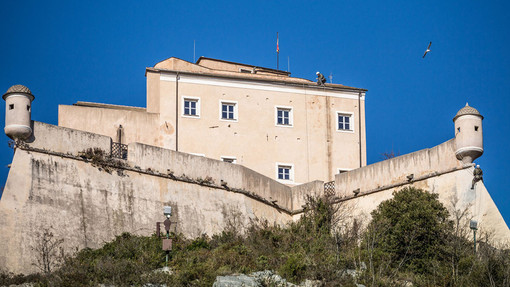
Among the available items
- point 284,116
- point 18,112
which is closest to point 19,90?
point 18,112

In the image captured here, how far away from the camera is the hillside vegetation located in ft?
101

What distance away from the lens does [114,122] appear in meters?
42.6

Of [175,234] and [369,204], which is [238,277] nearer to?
[175,234]

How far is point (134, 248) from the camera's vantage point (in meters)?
33.7

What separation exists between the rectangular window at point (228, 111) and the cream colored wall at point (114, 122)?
2.92 m

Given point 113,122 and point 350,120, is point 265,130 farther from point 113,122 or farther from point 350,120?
point 113,122

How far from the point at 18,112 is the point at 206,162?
317 inches

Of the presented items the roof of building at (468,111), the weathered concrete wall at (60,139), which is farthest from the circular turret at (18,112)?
the roof of building at (468,111)

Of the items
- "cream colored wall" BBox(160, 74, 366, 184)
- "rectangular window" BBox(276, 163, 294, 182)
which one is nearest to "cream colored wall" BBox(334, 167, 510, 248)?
"rectangular window" BBox(276, 163, 294, 182)

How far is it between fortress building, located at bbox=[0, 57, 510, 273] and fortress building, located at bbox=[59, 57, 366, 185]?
0.17 ft

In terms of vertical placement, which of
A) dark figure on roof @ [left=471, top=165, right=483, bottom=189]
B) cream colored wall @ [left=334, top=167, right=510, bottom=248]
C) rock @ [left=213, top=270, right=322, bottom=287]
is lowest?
rock @ [left=213, top=270, right=322, bottom=287]

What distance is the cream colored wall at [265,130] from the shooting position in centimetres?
4409

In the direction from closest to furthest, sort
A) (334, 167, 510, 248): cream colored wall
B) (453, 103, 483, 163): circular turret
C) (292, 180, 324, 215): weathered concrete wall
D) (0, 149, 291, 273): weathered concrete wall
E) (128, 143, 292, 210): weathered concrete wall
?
(0, 149, 291, 273): weathered concrete wall
(334, 167, 510, 248): cream colored wall
(453, 103, 483, 163): circular turret
(128, 143, 292, 210): weathered concrete wall
(292, 180, 324, 215): weathered concrete wall

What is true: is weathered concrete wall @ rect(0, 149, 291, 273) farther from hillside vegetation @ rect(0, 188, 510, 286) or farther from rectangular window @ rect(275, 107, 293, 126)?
rectangular window @ rect(275, 107, 293, 126)
